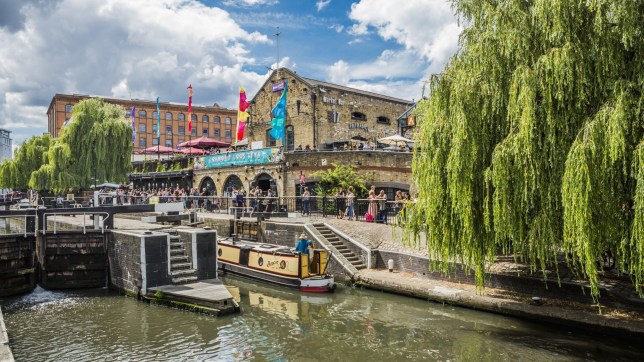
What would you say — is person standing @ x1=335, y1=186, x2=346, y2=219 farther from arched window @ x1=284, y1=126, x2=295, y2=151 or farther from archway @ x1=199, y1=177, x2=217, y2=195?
archway @ x1=199, y1=177, x2=217, y2=195

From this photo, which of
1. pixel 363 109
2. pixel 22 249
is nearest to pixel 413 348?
pixel 22 249

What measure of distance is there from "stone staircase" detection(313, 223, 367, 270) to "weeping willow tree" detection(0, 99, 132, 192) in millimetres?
15619

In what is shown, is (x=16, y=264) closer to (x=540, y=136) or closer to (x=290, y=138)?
(x=540, y=136)

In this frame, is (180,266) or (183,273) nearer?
(183,273)

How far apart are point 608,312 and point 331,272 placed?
Answer: 8.17 meters

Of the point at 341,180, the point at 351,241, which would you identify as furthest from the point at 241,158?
the point at 351,241

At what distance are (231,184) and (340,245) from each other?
12596 mm

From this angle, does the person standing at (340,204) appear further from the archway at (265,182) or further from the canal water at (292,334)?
the canal water at (292,334)

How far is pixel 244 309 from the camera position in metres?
12.4

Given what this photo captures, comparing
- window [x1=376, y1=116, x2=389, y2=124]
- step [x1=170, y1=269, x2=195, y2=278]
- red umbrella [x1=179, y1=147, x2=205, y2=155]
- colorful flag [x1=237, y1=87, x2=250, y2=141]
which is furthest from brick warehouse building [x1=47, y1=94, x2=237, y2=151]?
step [x1=170, y1=269, x2=195, y2=278]

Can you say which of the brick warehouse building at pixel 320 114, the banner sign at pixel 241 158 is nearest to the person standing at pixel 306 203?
the banner sign at pixel 241 158

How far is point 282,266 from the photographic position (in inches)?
585

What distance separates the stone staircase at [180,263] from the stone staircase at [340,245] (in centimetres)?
499

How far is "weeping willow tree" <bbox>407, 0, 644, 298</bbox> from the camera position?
794 cm
